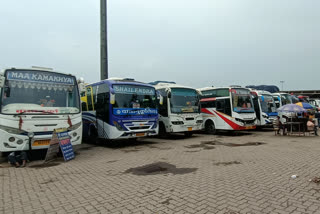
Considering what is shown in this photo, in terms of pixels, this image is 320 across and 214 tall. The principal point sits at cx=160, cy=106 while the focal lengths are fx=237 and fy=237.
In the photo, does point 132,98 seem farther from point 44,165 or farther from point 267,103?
point 267,103

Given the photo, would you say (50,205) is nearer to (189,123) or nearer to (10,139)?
(10,139)

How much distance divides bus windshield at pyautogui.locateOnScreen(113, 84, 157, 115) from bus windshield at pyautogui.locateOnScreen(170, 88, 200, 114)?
1.55 meters

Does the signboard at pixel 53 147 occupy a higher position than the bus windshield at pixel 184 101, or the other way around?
the bus windshield at pixel 184 101

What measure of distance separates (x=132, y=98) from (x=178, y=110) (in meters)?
3.11

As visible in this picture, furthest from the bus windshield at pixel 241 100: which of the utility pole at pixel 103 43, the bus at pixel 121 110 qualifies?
the utility pole at pixel 103 43

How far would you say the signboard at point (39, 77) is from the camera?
7652 millimetres

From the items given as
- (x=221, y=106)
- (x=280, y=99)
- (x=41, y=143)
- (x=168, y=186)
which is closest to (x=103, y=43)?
(x=221, y=106)

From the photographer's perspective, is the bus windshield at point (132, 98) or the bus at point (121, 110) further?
the bus windshield at point (132, 98)

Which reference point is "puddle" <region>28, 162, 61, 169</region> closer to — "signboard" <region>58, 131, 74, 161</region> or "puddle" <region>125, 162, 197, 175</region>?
"signboard" <region>58, 131, 74, 161</region>

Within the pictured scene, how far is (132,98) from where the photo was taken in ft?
35.6

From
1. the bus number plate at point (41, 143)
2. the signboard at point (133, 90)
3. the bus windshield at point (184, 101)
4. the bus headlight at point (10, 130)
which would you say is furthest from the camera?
the bus windshield at point (184, 101)

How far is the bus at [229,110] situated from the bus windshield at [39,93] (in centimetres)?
876

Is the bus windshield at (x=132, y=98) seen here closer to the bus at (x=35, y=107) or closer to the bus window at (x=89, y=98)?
the bus at (x=35, y=107)

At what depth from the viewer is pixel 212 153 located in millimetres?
8617
